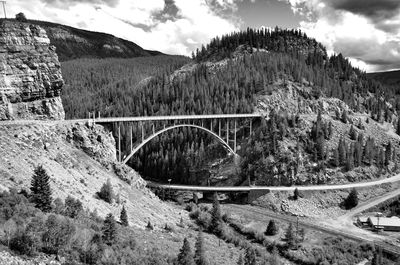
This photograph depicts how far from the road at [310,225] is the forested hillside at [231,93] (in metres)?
14.8

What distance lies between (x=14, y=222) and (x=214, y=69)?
145m

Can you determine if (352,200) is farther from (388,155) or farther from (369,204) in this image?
(388,155)

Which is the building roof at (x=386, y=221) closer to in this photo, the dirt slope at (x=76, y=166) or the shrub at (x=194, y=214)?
the shrub at (x=194, y=214)

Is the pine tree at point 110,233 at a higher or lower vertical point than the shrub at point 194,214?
higher

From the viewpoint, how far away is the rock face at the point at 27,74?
2331 inches

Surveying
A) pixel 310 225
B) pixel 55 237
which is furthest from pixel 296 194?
pixel 55 237

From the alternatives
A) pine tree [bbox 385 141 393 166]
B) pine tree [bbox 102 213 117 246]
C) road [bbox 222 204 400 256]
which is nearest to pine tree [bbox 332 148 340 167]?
pine tree [bbox 385 141 393 166]

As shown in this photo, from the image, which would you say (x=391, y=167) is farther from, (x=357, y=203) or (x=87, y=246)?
(x=87, y=246)

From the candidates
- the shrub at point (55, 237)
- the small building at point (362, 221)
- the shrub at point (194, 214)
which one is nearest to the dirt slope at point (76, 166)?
the shrub at point (194, 214)

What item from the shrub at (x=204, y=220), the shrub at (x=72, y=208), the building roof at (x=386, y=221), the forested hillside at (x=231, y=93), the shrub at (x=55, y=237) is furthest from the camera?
the forested hillside at (x=231, y=93)

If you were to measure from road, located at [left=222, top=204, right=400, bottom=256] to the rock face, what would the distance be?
4933 centimetres

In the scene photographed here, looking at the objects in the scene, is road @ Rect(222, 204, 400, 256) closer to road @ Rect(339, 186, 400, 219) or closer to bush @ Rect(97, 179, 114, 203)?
road @ Rect(339, 186, 400, 219)

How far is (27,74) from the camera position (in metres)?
61.6

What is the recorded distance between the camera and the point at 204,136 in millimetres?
117562
